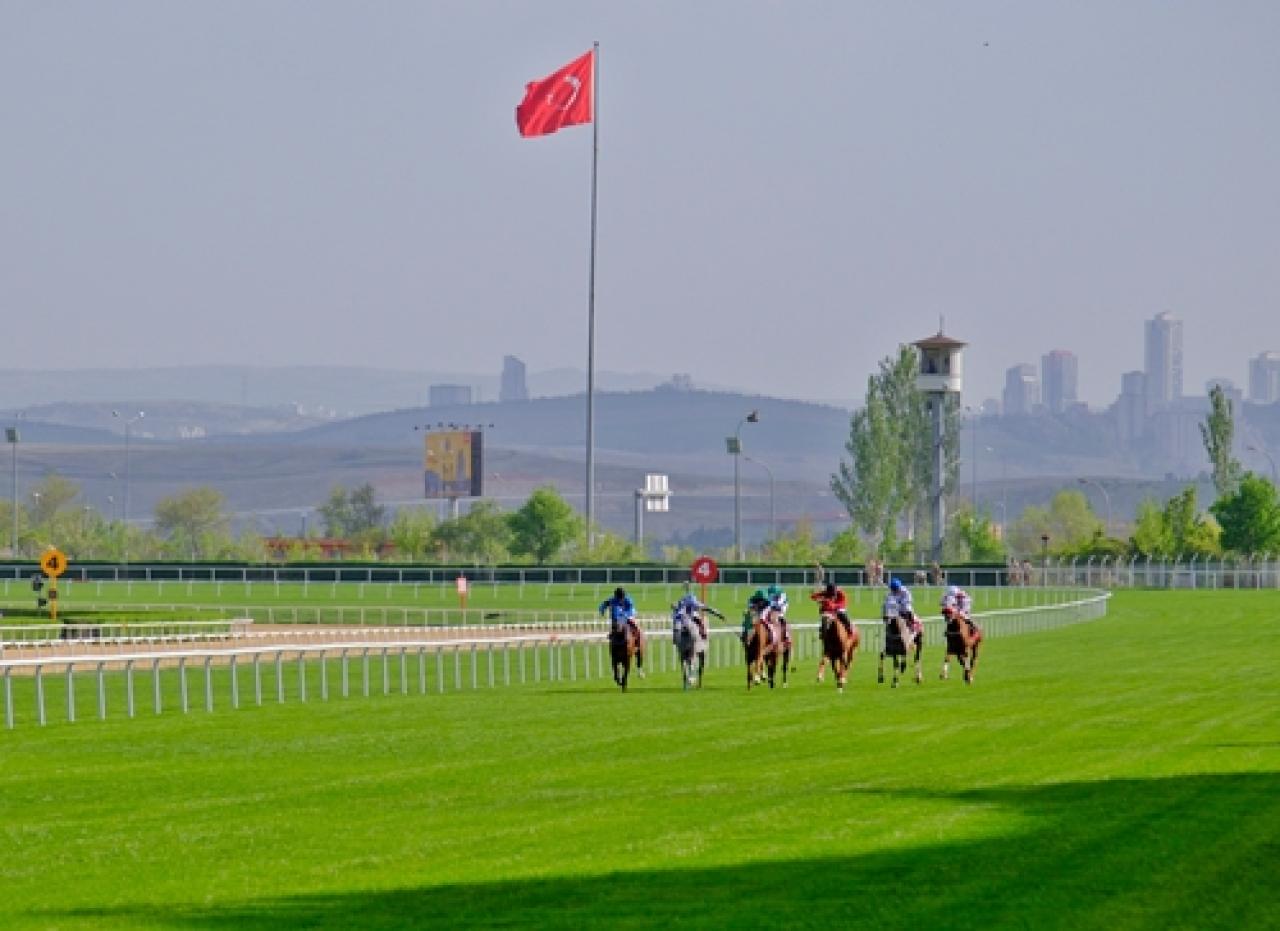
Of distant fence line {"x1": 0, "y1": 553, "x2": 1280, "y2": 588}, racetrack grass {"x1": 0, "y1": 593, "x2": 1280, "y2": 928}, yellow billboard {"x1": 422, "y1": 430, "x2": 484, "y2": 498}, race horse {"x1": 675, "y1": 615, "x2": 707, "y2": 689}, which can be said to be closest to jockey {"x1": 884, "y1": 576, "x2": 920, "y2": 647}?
race horse {"x1": 675, "y1": 615, "x2": 707, "y2": 689}

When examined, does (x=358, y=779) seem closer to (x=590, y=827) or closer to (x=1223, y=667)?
(x=590, y=827)

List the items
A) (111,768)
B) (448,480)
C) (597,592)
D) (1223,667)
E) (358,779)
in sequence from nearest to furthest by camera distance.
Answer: (358,779), (111,768), (1223,667), (597,592), (448,480)

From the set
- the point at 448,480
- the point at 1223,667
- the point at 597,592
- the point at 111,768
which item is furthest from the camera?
the point at 448,480

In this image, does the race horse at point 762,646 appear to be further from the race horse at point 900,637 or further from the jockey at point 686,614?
the race horse at point 900,637

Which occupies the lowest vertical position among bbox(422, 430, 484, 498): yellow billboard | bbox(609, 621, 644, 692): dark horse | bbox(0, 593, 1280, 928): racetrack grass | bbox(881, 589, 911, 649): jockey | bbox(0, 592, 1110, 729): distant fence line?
bbox(0, 593, 1280, 928): racetrack grass

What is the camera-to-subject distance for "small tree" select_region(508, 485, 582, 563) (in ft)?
440

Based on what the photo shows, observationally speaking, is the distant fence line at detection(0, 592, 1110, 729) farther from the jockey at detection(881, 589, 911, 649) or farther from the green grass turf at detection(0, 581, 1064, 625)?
the green grass turf at detection(0, 581, 1064, 625)

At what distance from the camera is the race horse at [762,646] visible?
40.7 m

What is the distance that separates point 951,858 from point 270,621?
58142 mm

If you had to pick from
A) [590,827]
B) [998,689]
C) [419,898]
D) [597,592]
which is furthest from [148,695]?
[597,592]

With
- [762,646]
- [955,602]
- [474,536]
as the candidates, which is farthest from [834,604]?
[474,536]

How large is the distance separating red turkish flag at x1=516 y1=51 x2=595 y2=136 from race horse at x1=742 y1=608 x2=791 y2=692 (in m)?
46.2

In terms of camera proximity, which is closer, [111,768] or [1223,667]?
[111,768]

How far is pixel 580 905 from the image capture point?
1516cm
